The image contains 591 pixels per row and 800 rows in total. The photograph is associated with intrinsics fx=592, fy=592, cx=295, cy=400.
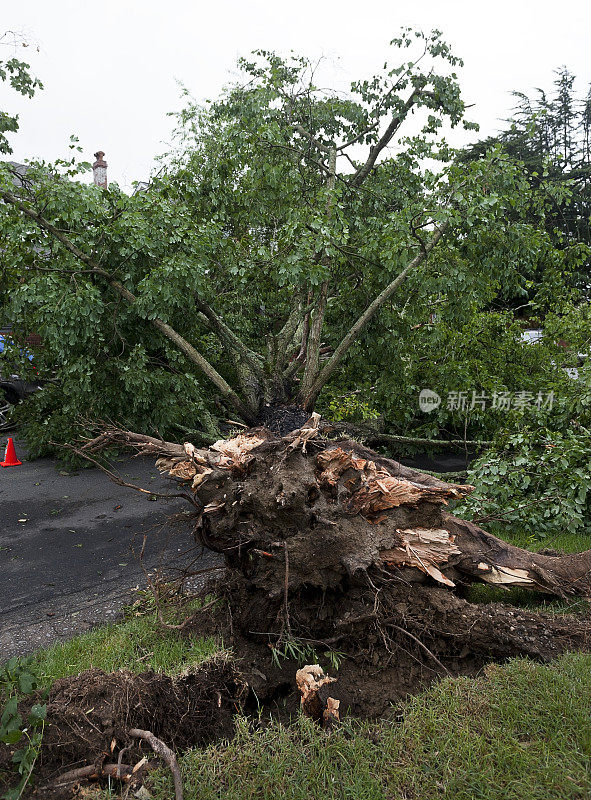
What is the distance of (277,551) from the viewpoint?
3334mm

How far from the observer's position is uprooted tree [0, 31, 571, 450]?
6621 millimetres

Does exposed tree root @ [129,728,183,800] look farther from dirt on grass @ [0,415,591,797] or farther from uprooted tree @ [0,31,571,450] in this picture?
uprooted tree @ [0,31,571,450]

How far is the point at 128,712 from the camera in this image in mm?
2779

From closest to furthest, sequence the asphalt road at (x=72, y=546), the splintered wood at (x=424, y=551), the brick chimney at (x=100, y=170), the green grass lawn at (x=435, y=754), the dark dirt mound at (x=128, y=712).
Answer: the green grass lawn at (x=435, y=754) < the dark dirt mound at (x=128, y=712) < the splintered wood at (x=424, y=551) < the asphalt road at (x=72, y=546) < the brick chimney at (x=100, y=170)

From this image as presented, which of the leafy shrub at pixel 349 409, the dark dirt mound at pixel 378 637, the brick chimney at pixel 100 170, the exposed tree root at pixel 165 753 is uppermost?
the brick chimney at pixel 100 170

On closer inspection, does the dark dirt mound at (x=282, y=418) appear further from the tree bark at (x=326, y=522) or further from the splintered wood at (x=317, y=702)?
the splintered wood at (x=317, y=702)

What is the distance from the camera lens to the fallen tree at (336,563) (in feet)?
10.8

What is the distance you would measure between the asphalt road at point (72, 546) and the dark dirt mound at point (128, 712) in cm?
79

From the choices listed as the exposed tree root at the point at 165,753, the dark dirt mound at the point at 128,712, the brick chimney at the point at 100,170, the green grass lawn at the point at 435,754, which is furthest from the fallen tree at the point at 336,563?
the brick chimney at the point at 100,170

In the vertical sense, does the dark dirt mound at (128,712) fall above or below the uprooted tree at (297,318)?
below

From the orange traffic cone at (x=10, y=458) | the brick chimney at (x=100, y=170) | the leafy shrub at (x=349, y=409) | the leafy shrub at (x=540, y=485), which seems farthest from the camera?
the brick chimney at (x=100, y=170)

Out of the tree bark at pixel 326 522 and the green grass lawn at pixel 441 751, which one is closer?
the green grass lawn at pixel 441 751

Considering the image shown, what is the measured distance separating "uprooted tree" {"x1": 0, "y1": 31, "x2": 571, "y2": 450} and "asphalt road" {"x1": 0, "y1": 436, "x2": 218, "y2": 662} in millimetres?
876

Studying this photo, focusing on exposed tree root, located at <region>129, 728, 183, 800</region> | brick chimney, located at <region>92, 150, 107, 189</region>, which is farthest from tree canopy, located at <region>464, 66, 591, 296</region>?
exposed tree root, located at <region>129, 728, 183, 800</region>
